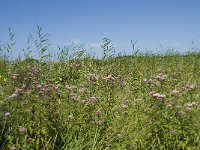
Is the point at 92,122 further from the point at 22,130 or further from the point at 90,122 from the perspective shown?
the point at 22,130

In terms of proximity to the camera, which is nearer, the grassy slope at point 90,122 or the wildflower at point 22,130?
the wildflower at point 22,130

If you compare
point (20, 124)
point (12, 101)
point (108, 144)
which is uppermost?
point (12, 101)

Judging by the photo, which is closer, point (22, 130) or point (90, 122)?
point (22, 130)

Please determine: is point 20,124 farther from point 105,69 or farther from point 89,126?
point 105,69

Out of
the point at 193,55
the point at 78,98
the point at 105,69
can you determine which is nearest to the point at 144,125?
the point at 78,98

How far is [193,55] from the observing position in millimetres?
14695

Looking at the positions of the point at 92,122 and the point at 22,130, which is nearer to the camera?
the point at 22,130

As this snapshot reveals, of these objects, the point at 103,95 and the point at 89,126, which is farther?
the point at 103,95

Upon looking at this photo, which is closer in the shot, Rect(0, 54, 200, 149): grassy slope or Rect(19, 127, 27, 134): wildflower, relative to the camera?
Rect(19, 127, 27, 134): wildflower

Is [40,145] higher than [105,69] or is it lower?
lower

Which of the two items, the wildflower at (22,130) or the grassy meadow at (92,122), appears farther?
the grassy meadow at (92,122)

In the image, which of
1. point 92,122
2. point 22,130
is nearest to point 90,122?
point 92,122

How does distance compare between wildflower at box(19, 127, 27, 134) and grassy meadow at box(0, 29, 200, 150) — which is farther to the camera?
grassy meadow at box(0, 29, 200, 150)

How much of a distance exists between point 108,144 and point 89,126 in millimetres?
341
